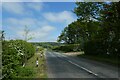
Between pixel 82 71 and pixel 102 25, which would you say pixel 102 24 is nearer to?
pixel 102 25

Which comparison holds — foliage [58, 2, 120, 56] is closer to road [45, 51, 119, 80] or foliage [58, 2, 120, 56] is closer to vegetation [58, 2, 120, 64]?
vegetation [58, 2, 120, 64]

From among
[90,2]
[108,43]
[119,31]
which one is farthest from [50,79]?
[90,2]

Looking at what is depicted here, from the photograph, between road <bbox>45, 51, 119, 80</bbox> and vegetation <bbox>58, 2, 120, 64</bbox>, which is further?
vegetation <bbox>58, 2, 120, 64</bbox>

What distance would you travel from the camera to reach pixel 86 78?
653 inches

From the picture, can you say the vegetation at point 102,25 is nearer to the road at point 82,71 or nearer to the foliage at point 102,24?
the foliage at point 102,24

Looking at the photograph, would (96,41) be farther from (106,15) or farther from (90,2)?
(106,15)

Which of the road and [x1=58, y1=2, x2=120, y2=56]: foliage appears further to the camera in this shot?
[x1=58, y1=2, x2=120, y2=56]: foliage

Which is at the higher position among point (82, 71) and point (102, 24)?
point (102, 24)

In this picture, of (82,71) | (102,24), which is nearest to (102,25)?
(102,24)

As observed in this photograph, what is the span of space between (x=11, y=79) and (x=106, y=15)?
22833 mm

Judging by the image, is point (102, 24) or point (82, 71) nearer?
point (82, 71)

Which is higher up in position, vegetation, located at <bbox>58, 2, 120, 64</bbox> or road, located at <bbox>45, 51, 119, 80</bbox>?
vegetation, located at <bbox>58, 2, 120, 64</bbox>

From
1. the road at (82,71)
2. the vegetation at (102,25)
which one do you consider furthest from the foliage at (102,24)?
the road at (82,71)


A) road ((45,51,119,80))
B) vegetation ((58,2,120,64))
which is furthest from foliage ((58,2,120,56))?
road ((45,51,119,80))
